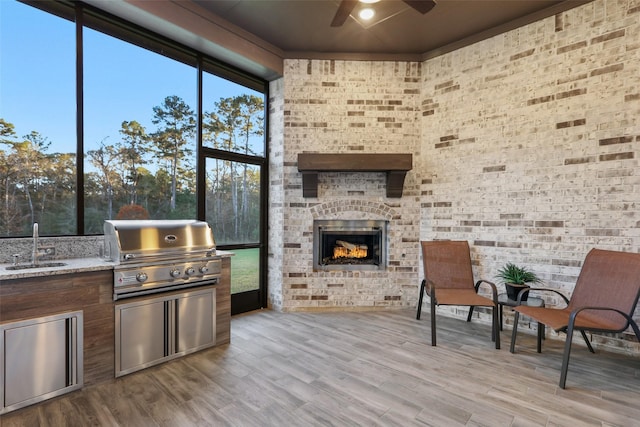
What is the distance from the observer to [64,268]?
2.05 metres

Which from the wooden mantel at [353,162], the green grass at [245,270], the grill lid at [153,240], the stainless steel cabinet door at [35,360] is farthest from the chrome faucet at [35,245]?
the wooden mantel at [353,162]

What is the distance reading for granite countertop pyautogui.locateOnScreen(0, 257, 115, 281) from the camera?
1.86 meters

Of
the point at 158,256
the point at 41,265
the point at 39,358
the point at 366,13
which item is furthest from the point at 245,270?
the point at 366,13

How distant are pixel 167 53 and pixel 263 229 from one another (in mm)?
2263

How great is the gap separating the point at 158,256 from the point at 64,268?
59 cm

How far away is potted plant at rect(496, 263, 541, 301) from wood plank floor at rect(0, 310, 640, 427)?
479 mm

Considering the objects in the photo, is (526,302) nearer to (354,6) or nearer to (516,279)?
(516,279)

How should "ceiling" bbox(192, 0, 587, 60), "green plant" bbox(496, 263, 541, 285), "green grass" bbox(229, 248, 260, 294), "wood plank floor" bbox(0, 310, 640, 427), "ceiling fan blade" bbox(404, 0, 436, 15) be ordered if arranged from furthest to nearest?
"green grass" bbox(229, 248, 260, 294), "green plant" bbox(496, 263, 541, 285), "ceiling" bbox(192, 0, 587, 60), "ceiling fan blade" bbox(404, 0, 436, 15), "wood plank floor" bbox(0, 310, 640, 427)

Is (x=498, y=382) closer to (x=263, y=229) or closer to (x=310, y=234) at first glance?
(x=310, y=234)

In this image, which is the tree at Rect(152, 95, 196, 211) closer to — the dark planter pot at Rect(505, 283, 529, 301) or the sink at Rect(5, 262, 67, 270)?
the sink at Rect(5, 262, 67, 270)

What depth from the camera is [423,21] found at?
3.27 metres

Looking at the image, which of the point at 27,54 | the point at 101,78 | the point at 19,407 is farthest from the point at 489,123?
the point at 19,407

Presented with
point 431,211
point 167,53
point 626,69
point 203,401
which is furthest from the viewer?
point 431,211

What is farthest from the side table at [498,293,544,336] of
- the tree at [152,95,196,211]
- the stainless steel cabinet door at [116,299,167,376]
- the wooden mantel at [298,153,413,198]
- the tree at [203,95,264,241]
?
the tree at [152,95,196,211]
